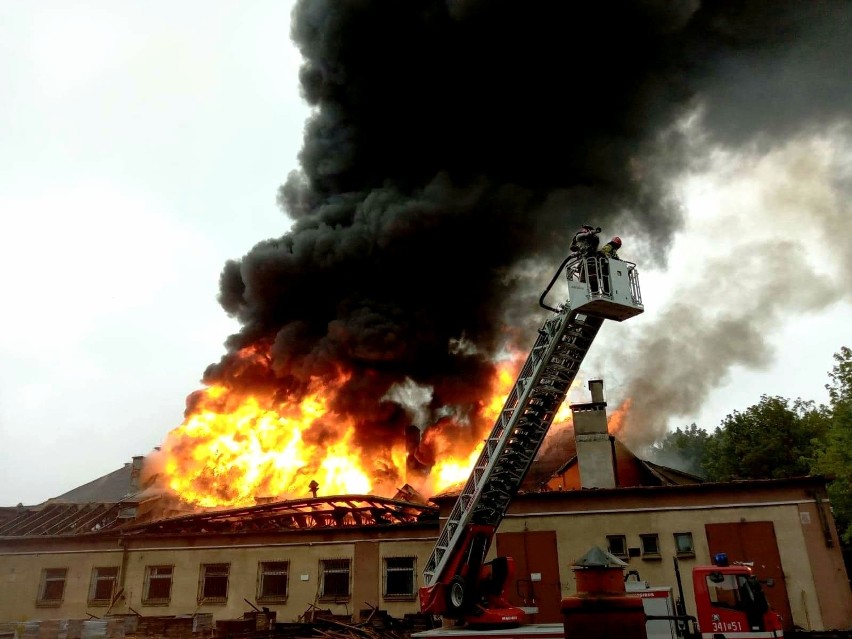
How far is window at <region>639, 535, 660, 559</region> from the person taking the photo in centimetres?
1552

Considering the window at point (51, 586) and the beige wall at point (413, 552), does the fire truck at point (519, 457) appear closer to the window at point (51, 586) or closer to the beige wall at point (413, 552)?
the beige wall at point (413, 552)

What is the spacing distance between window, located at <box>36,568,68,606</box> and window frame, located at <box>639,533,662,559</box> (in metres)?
17.8

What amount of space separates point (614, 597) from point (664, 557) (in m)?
11.2

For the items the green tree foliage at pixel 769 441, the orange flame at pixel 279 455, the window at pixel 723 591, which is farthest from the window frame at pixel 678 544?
the green tree foliage at pixel 769 441

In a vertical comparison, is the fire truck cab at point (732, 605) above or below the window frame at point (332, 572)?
below

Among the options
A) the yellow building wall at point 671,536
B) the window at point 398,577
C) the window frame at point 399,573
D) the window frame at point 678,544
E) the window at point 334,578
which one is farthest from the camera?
the window at point 334,578

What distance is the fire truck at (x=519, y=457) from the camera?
35.4ft

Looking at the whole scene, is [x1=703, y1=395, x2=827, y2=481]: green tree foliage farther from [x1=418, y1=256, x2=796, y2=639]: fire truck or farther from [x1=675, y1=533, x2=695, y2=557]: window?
[x1=418, y1=256, x2=796, y2=639]: fire truck

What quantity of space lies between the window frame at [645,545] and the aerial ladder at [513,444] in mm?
5582

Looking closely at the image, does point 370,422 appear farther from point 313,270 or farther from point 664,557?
point 664,557

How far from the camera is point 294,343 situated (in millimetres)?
25844

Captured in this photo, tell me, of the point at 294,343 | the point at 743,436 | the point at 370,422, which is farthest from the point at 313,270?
the point at 743,436

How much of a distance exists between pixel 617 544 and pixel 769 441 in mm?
32948

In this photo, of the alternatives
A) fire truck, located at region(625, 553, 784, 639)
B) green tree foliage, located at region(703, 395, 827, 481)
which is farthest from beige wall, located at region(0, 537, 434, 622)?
green tree foliage, located at region(703, 395, 827, 481)
